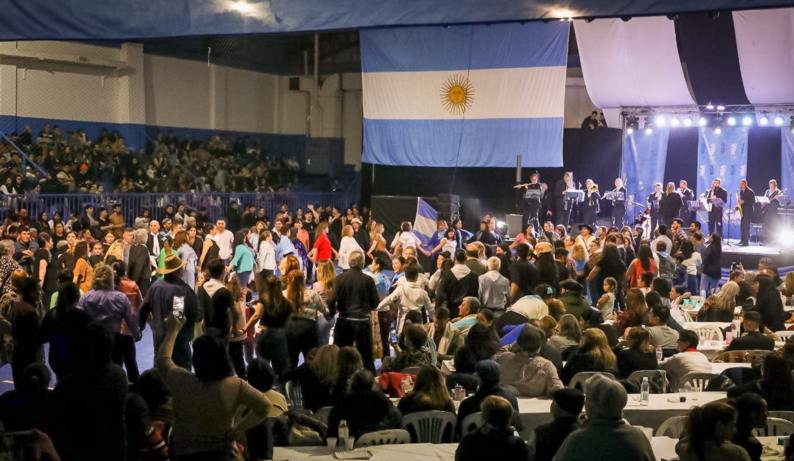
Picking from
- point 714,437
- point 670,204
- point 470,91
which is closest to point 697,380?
point 714,437

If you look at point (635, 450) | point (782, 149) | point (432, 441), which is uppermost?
point (782, 149)

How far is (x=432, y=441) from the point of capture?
6.52 metres

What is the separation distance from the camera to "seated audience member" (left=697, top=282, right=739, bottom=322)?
11156 millimetres

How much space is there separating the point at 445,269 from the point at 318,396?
466cm

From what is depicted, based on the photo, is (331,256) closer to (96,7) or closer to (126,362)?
(96,7)

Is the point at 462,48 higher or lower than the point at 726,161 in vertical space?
higher

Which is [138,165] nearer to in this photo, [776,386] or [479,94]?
[479,94]

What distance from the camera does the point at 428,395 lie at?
Result: 6535 millimetres

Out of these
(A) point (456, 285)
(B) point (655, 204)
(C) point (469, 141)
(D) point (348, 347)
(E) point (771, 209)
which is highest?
(C) point (469, 141)

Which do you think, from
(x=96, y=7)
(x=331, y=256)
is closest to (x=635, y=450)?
(x=96, y=7)

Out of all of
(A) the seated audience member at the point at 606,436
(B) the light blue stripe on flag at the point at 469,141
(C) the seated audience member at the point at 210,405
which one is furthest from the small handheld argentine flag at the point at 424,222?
(A) the seated audience member at the point at 606,436

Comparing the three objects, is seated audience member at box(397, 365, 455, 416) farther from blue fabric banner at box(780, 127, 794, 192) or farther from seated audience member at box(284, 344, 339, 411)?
blue fabric banner at box(780, 127, 794, 192)

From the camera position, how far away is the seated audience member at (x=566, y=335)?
→ 28.1ft

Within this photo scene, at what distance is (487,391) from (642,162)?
18.3 meters
